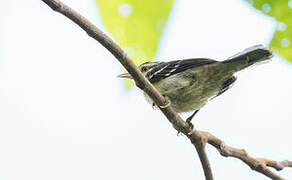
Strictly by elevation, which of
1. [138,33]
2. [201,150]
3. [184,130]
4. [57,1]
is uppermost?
[57,1]

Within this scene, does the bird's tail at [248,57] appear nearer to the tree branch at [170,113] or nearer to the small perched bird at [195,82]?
the small perched bird at [195,82]

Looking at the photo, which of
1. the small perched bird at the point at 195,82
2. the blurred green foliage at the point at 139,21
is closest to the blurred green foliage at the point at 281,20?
the blurred green foliage at the point at 139,21

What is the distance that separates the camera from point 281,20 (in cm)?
182

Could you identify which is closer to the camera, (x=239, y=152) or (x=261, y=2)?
(x=261, y=2)

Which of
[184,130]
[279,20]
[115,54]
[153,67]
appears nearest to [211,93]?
[153,67]

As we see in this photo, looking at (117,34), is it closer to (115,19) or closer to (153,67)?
(115,19)

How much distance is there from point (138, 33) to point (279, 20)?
64cm

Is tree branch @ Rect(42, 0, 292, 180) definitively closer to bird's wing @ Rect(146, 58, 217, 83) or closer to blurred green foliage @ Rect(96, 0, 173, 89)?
blurred green foliage @ Rect(96, 0, 173, 89)

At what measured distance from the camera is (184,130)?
3.19 meters

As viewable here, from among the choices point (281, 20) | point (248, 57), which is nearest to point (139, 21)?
point (281, 20)

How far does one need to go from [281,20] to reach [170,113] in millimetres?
1369

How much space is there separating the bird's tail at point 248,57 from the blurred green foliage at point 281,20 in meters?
1.55

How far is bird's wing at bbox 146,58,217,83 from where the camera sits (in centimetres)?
425

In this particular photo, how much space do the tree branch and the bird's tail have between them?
0.93 m
